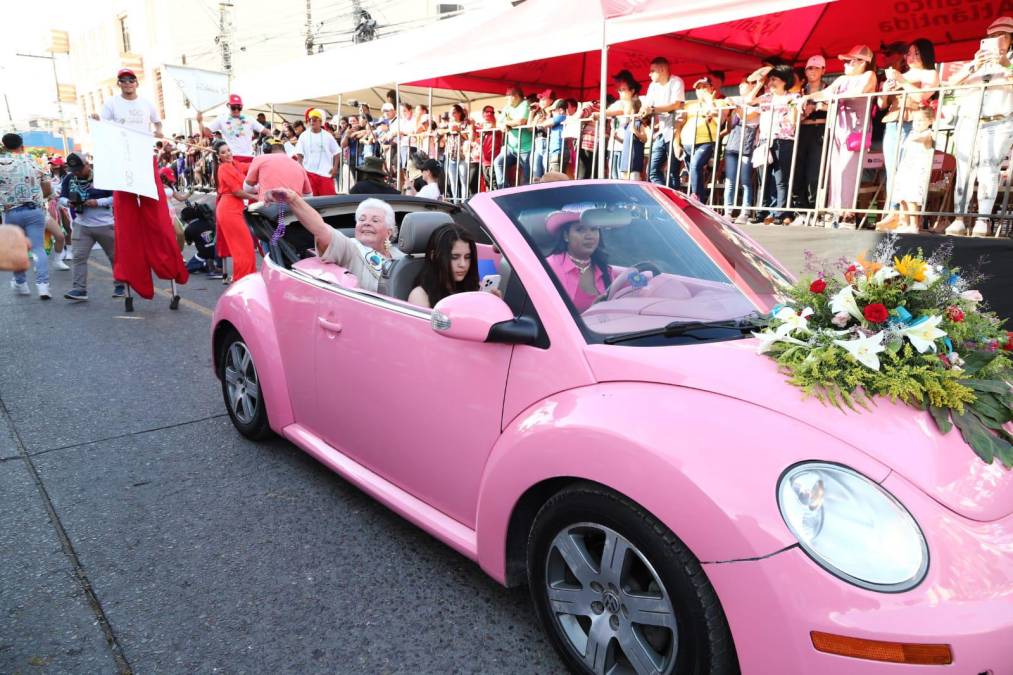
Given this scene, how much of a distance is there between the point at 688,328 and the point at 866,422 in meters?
0.61

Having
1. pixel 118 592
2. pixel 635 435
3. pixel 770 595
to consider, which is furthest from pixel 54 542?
pixel 770 595

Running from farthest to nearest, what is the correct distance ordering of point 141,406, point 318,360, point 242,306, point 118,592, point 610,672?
point 141,406 < point 242,306 < point 318,360 < point 118,592 < point 610,672

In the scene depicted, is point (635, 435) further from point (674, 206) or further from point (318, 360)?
point (318, 360)

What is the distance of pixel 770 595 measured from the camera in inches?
60.6

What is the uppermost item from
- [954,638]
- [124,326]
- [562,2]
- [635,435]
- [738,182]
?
[562,2]

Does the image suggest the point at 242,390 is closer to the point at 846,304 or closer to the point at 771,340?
the point at 771,340

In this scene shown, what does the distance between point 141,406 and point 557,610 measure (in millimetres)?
3719

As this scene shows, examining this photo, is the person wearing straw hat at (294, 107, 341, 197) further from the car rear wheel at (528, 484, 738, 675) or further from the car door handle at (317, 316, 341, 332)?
the car rear wheel at (528, 484, 738, 675)

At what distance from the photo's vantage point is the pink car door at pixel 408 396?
2340 millimetres

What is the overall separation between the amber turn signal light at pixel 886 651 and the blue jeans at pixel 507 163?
26.7 feet

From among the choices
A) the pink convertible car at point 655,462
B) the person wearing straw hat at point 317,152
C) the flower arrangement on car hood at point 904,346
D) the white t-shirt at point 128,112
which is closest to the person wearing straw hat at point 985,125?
the pink convertible car at point 655,462

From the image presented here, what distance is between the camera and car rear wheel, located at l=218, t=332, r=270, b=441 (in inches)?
153

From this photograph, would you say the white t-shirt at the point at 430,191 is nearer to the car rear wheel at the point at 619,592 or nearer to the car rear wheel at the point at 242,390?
the car rear wheel at the point at 242,390

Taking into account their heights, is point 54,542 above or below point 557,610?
below
